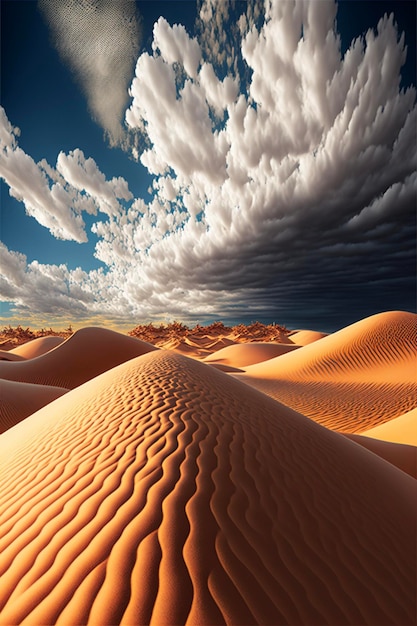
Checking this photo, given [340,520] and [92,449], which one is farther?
[92,449]

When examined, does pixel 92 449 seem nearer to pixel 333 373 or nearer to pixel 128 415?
pixel 128 415

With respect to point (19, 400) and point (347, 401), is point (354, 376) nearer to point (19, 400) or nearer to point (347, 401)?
point (347, 401)

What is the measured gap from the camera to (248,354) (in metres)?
27.8

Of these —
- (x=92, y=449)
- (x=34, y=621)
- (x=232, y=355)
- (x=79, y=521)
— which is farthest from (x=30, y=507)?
(x=232, y=355)

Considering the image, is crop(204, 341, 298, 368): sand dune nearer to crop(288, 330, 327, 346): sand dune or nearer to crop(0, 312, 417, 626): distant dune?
crop(288, 330, 327, 346): sand dune

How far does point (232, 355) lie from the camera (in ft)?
92.7

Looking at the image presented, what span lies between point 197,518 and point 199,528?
0.29 ft

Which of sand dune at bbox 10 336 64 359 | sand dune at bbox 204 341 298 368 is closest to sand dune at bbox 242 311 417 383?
sand dune at bbox 204 341 298 368

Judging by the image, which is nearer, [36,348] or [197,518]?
[197,518]

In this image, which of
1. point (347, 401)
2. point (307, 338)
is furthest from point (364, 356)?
point (307, 338)

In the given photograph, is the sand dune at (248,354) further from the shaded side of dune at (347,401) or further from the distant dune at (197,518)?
the distant dune at (197,518)

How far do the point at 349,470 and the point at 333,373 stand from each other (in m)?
12.6

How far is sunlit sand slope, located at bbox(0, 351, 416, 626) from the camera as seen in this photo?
1.62 metres

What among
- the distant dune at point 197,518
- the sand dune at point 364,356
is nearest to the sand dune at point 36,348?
the sand dune at point 364,356
